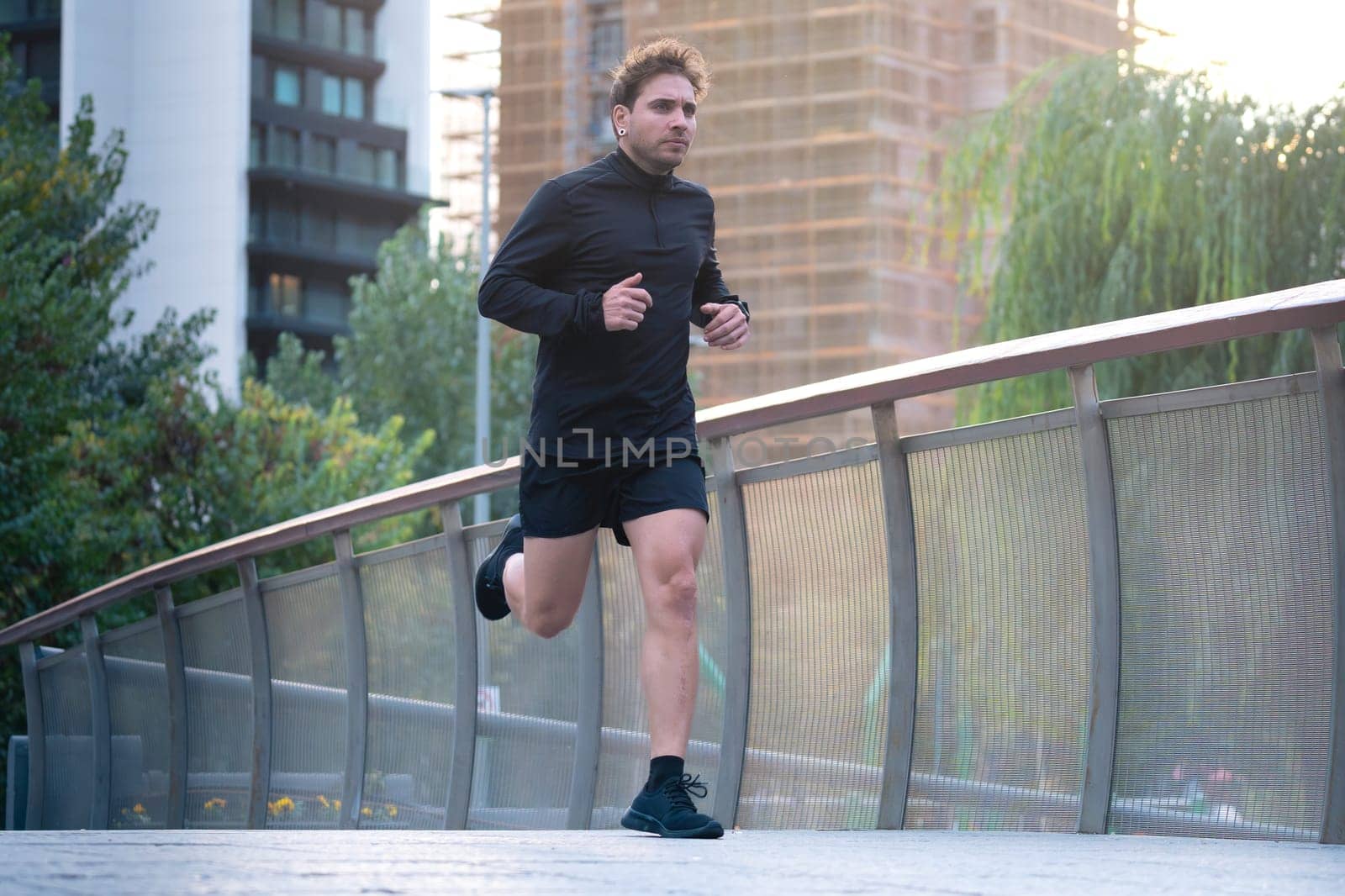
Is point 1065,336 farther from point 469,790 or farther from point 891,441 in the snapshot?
point 469,790

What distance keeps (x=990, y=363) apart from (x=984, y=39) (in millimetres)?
68888

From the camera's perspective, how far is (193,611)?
8.07 m

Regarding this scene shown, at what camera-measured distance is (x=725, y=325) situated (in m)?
4.77

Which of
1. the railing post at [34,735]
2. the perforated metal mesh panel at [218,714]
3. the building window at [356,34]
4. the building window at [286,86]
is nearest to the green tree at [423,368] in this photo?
the building window at [286,86]

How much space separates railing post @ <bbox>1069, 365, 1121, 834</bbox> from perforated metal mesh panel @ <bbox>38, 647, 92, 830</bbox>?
5716mm

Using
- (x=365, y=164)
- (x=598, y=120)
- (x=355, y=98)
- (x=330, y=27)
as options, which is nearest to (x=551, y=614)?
(x=365, y=164)

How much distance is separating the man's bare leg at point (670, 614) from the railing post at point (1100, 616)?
36.7 inches

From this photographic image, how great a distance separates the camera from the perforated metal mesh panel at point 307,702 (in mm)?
7078

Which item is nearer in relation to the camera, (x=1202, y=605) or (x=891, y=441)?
Answer: (x=1202, y=605)

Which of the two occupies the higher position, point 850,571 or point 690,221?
point 690,221

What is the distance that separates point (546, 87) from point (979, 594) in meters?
73.8

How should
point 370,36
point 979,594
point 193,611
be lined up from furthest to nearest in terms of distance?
point 370,36, point 193,611, point 979,594

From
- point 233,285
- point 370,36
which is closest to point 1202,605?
point 233,285

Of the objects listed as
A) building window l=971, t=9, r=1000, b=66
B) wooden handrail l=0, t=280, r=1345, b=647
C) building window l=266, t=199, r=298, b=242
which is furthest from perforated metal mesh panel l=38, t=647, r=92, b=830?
building window l=971, t=9, r=1000, b=66
